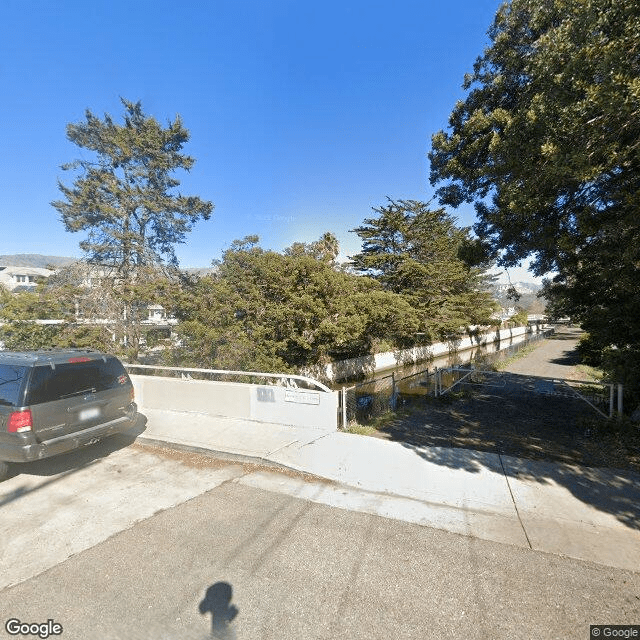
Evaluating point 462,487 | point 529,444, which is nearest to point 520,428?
point 529,444

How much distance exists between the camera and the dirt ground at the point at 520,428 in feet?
19.3

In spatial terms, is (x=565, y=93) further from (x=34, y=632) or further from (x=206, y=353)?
(x=206, y=353)

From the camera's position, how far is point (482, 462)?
5289mm

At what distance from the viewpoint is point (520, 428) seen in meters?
7.43

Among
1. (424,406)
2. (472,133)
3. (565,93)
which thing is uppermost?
(472,133)

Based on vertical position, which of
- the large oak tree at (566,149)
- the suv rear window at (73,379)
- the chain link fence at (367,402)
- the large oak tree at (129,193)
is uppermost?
the large oak tree at (129,193)

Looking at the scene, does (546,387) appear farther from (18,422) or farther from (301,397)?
(18,422)

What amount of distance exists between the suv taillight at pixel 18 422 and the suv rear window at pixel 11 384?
0.42 ft

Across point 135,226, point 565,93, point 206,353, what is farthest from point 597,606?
point 135,226

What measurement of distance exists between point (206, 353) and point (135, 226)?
64.3ft

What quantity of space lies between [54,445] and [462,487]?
556 cm

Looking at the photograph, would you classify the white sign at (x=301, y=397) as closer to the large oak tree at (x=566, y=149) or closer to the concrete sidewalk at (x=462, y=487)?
the concrete sidewalk at (x=462, y=487)

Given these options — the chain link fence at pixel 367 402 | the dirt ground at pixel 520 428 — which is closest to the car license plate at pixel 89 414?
the chain link fence at pixel 367 402

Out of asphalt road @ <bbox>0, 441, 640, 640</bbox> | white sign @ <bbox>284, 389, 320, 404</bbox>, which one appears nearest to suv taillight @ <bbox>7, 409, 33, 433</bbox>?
asphalt road @ <bbox>0, 441, 640, 640</bbox>
